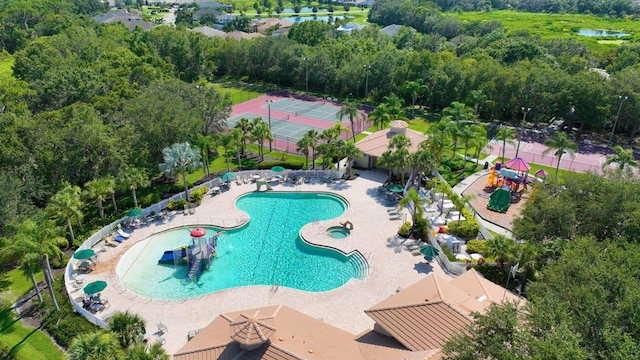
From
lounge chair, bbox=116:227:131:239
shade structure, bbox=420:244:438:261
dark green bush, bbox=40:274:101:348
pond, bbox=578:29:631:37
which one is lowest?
dark green bush, bbox=40:274:101:348

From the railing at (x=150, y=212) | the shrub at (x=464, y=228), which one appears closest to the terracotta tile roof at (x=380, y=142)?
the railing at (x=150, y=212)

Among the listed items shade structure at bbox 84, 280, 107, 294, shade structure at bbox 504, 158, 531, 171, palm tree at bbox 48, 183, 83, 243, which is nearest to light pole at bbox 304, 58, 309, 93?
shade structure at bbox 504, 158, 531, 171

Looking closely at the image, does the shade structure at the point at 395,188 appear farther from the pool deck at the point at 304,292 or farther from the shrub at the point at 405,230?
the shrub at the point at 405,230

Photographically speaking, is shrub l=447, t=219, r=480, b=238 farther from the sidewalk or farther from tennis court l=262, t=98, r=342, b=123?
tennis court l=262, t=98, r=342, b=123

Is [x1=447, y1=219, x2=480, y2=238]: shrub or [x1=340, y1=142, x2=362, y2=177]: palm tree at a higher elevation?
[x1=340, y1=142, x2=362, y2=177]: palm tree

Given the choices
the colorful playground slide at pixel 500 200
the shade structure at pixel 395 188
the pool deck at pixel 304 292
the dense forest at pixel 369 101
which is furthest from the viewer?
the shade structure at pixel 395 188

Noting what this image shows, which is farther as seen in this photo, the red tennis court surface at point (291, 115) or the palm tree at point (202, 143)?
Answer: the red tennis court surface at point (291, 115)
